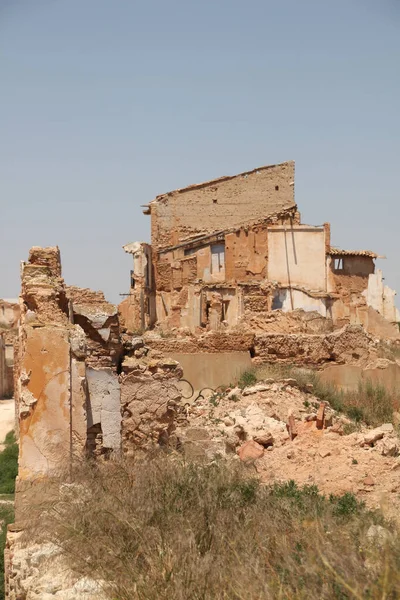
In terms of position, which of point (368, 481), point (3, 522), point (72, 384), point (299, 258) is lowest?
point (3, 522)

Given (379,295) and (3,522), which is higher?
(379,295)

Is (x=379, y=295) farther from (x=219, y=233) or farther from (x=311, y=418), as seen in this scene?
(x=311, y=418)

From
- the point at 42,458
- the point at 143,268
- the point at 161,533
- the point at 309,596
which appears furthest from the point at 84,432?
the point at 143,268

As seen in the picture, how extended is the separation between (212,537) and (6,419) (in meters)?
19.3

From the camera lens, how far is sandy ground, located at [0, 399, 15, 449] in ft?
77.2

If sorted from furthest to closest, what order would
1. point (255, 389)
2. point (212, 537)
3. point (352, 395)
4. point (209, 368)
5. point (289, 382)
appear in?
point (209, 368), point (352, 395), point (289, 382), point (255, 389), point (212, 537)

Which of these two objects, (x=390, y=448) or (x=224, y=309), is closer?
(x=390, y=448)

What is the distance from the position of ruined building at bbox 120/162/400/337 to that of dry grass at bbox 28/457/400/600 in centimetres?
2327

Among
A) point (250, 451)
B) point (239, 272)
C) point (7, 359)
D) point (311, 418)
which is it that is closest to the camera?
point (250, 451)

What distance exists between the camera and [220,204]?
38.8m

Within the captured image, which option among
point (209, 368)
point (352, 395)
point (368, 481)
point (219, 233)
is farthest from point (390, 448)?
point (219, 233)

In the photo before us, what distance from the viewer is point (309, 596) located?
17.9 ft

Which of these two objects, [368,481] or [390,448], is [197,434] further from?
[368,481]

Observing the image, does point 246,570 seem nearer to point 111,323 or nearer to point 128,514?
point 128,514
